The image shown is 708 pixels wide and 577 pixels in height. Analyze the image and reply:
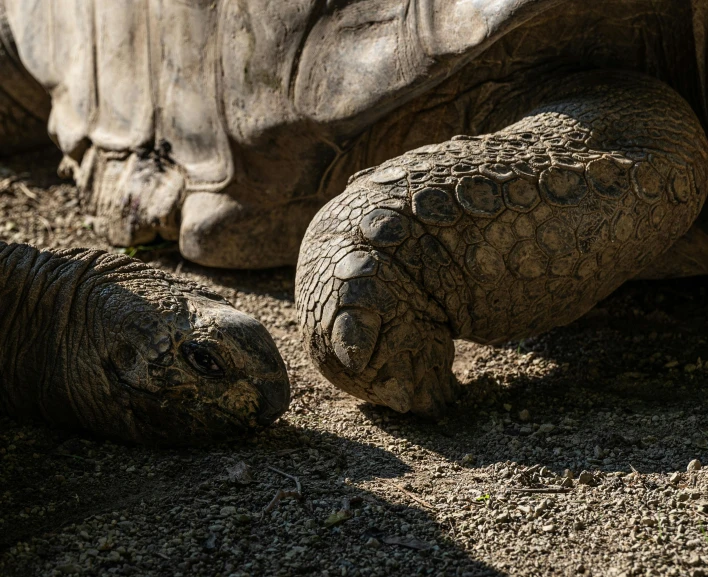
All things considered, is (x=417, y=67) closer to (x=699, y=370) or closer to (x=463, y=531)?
(x=699, y=370)

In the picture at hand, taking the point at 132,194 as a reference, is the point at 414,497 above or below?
below

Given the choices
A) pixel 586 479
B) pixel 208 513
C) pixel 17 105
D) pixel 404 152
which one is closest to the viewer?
pixel 208 513

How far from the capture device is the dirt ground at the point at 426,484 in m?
2.37

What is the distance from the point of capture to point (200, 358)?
290 cm

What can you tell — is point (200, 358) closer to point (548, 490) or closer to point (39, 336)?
point (39, 336)

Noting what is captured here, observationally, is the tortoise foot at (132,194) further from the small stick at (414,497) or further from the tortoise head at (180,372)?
the small stick at (414,497)

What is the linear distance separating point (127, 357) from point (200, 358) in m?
0.21

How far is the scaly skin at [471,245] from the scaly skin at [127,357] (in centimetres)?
28

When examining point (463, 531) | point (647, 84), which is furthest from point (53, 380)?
point (647, 84)

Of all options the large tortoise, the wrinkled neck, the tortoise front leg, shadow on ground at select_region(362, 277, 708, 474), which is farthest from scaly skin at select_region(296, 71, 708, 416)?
the tortoise front leg

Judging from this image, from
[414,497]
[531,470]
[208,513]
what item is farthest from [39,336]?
[531,470]

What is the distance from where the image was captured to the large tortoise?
3064mm

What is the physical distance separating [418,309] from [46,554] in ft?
4.15

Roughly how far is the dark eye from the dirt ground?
0.24 metres
